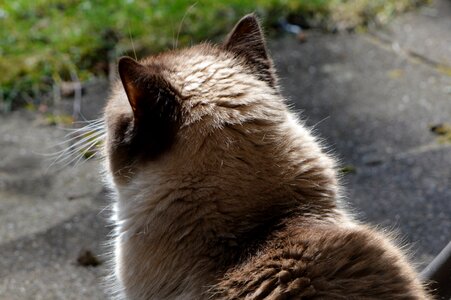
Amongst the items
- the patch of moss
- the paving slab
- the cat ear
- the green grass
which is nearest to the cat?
the cat ear

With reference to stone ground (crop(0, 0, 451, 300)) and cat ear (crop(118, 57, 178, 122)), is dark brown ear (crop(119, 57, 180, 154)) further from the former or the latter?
stone ground (crop(0, 0, 451, 300))

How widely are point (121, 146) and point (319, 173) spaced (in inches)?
24.3

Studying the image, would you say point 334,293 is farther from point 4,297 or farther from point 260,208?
point 4,297

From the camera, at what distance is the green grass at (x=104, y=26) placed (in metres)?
4.86

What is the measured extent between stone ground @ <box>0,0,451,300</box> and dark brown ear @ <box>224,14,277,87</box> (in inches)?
44.8

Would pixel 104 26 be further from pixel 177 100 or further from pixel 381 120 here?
pixel 177 100

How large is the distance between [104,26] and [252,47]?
292cm

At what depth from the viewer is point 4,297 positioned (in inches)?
123

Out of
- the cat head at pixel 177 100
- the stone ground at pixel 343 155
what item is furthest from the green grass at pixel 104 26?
the cat head at pixel 177 100

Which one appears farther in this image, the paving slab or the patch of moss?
the patch of moss

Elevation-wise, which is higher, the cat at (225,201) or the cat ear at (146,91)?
the cat ear at (146,91)

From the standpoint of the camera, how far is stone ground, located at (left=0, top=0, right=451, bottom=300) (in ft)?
11.0

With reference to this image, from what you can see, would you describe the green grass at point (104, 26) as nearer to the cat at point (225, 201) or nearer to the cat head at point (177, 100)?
the cat head at point (177, 100)

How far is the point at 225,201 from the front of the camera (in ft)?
6.99
